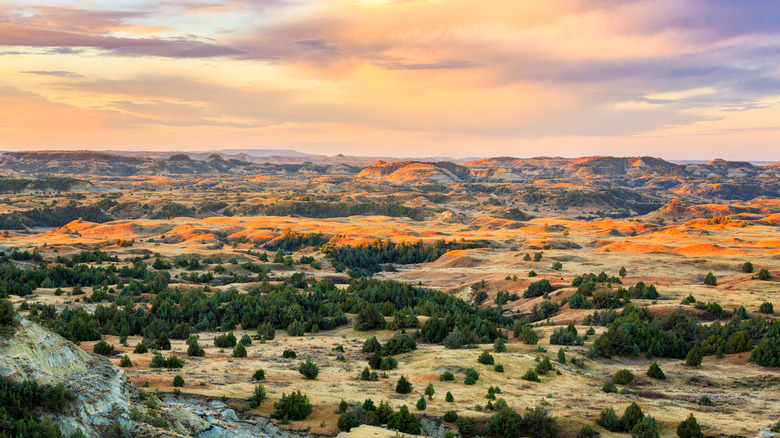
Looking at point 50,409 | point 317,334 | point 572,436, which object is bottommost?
point 317,334

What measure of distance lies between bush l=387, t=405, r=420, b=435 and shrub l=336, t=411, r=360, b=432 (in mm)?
1359

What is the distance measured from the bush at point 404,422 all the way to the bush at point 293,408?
134 inches

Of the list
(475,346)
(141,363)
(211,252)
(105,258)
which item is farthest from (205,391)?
(211,252)

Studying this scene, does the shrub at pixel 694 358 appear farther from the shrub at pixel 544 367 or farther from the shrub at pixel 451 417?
the shrub at pixel 451 417

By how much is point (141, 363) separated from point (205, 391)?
700cm

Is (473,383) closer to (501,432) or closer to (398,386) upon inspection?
(398,386)

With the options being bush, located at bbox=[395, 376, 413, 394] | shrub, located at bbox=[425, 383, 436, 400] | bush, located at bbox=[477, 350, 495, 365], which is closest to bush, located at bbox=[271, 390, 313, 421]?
bush, located at bbox=[395, 376, 413, 394]

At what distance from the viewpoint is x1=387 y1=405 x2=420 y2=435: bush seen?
20906 mm

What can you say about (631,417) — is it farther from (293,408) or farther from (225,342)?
(225,342)

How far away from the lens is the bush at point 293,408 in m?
21.0

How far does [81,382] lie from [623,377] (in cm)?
2652

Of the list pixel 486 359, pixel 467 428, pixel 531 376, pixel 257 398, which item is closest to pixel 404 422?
pixel 467 428

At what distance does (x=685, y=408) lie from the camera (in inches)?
993

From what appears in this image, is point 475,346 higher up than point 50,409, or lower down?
lower down
